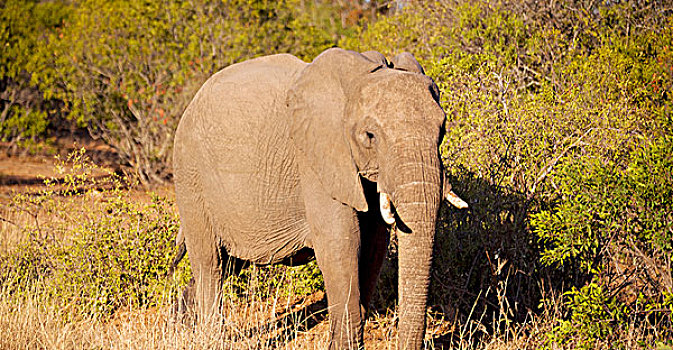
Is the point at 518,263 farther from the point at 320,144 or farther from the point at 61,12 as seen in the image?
the point at 61,12

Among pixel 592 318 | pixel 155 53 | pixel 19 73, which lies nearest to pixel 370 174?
pixel 592 318

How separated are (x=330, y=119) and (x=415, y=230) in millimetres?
890

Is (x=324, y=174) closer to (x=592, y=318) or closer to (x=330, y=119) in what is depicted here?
(x=330, y=119)

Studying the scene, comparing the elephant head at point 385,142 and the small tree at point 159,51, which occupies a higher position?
the elephant head at point 385,142

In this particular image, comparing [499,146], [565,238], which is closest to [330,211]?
[565,238]

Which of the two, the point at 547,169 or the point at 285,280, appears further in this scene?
the point at 285,280

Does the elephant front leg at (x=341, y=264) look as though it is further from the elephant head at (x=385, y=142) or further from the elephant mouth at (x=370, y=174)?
the elephant mouth at (x=370, y=174)

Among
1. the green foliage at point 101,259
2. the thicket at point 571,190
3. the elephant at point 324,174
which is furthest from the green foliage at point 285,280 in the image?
the thicket at point 571,190

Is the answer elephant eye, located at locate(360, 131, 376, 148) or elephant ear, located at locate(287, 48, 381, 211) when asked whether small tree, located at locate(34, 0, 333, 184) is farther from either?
elephant eye, located at locate(360, 131, 376, 148)

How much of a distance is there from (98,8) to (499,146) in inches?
390

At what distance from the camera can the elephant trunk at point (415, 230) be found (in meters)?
3.70

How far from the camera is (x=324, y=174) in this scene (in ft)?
13.9

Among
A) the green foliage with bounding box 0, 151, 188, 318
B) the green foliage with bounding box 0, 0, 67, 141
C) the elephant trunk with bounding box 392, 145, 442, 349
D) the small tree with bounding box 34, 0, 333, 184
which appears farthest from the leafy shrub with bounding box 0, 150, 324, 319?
the green foliage with bounding box 0, 0, 67, 141

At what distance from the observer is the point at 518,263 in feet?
19.1
